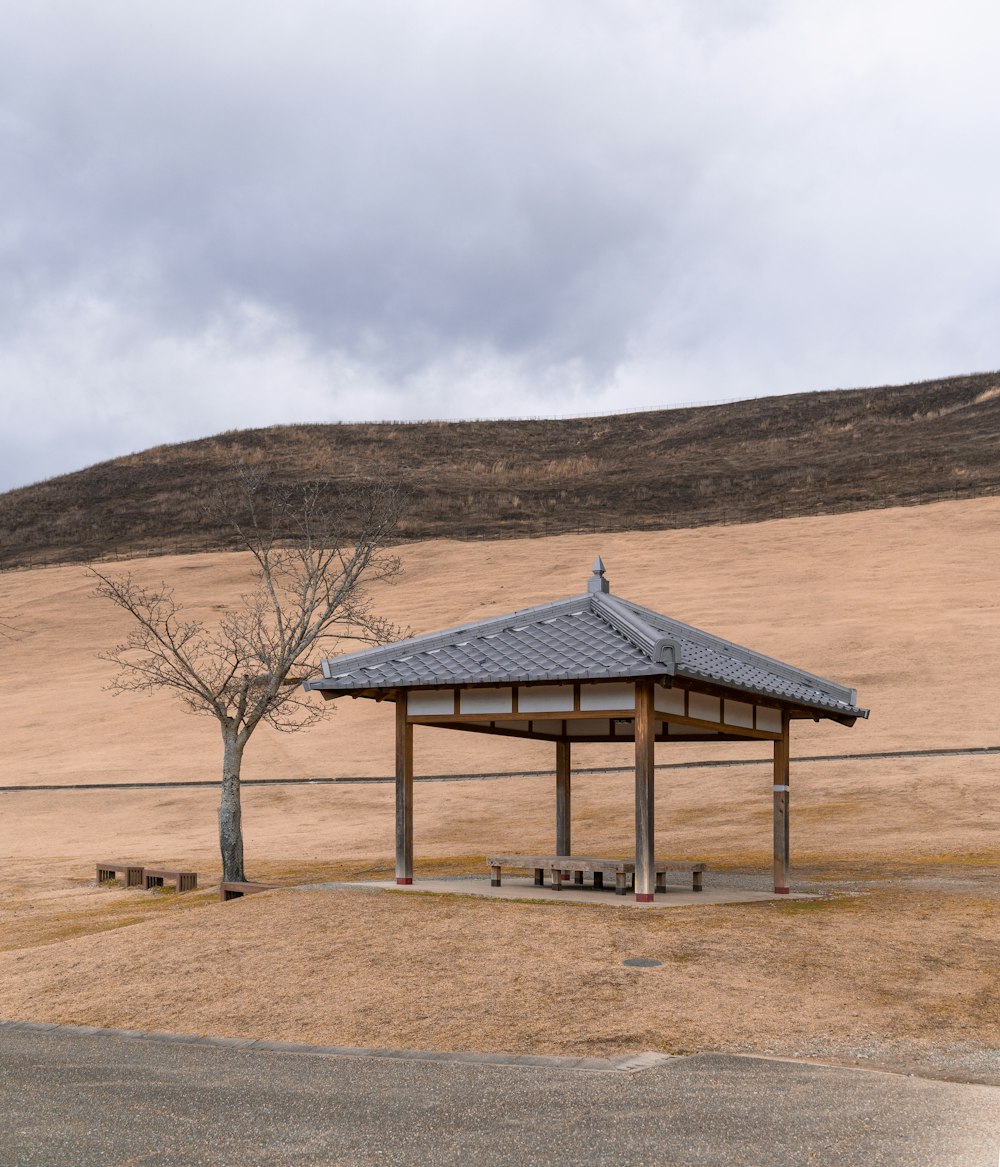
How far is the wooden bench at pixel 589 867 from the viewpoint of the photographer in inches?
571

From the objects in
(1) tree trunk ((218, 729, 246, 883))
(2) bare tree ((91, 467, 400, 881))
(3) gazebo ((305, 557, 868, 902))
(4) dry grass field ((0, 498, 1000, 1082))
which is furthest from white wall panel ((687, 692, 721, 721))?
(1) tree trunk ((218, 729, 246, 883))

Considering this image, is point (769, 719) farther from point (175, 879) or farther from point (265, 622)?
point (265, 622)

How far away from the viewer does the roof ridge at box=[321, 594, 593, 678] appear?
1509 cm

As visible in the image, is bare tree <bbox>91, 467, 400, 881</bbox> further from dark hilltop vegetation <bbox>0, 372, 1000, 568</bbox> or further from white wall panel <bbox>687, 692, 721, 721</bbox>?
white wall panel <bbox>687, 692, 721, 721</bbox>

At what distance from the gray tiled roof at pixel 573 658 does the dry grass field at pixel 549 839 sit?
7.94 feet

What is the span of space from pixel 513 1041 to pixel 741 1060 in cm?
160

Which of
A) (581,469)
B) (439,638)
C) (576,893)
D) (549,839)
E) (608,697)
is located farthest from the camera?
(581,469)

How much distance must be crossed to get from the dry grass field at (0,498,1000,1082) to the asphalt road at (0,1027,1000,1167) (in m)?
0.97

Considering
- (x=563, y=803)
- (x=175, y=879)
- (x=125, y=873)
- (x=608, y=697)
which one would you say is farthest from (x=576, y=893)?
(x=125, y=873)

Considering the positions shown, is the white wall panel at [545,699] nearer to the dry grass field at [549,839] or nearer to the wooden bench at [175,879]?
the dry grass field at [549,839]

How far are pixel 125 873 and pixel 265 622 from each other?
26228 millimetres

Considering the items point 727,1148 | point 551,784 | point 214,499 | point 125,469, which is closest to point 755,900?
point 727,1148

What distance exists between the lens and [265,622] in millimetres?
46438

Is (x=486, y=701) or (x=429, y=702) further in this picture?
(x=429, y=702)
